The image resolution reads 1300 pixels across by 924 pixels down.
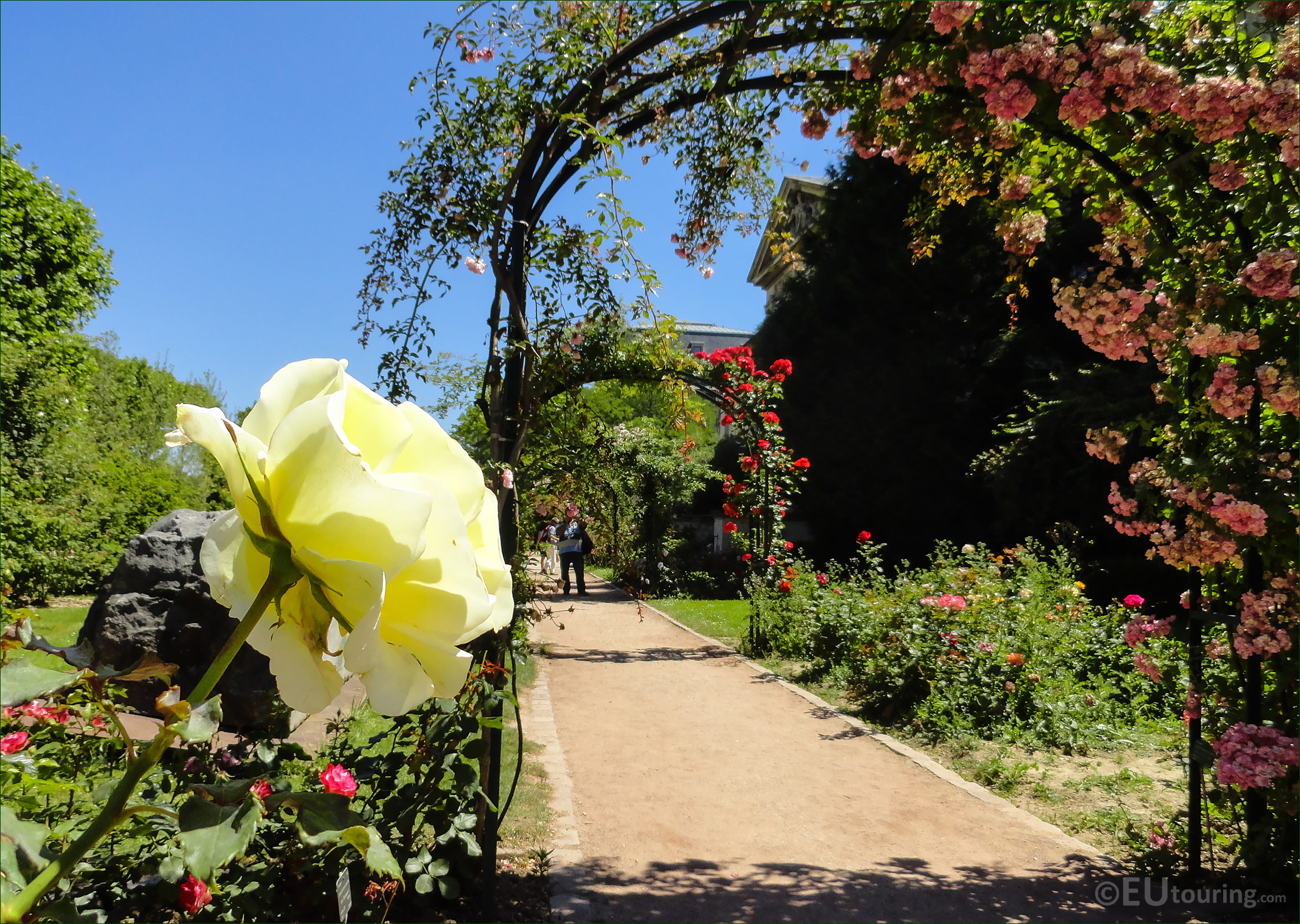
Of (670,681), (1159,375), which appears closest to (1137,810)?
(670,681)

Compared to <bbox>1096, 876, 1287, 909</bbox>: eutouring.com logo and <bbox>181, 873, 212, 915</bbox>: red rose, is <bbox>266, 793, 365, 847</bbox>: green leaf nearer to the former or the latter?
<bbox>181, 873, 212, 915</bbox>: red rose

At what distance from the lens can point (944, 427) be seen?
1533 cm

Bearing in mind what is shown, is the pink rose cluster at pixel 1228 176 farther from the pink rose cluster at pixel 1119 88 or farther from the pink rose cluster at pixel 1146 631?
the pink rose cluster at pixel 1146 631

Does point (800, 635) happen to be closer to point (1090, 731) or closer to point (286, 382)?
point (1090, 731)

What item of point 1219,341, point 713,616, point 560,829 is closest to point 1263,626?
point 1219,341

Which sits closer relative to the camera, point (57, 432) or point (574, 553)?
point (57, 432)

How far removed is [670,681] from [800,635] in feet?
5.13

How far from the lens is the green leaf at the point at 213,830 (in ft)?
1.29

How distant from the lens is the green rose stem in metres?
0.36

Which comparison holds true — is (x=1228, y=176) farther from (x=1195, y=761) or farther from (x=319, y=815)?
(x=319, y=815)

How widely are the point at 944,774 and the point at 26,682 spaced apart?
5.06 meters

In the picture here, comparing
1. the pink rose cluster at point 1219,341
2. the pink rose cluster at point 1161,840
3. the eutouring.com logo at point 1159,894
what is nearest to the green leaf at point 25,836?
the pink rose cluster at point 1219,341

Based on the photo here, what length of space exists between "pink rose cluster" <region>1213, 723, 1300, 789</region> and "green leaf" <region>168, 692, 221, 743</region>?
325 cm

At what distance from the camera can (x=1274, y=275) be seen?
92.8 inches
